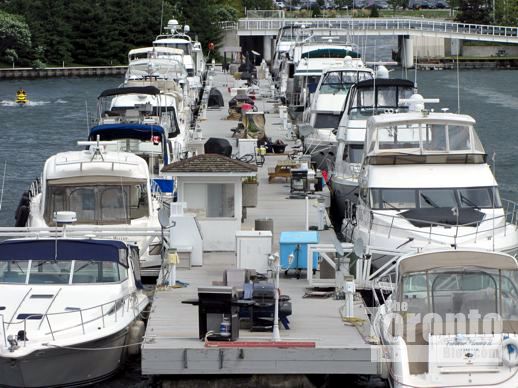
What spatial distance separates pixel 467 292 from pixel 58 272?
6.59 meters

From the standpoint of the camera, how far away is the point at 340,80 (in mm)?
45469

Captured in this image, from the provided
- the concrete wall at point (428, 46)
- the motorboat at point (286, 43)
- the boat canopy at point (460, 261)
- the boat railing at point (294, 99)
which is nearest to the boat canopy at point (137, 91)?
the boat railing at point (294, 99)

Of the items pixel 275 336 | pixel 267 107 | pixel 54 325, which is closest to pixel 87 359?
pixel 54 325

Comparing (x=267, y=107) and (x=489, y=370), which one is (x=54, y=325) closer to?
(x=489, y=370)

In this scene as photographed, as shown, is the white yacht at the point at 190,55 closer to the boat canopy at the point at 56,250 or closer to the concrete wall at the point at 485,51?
the boat canopy at the point at 56,250

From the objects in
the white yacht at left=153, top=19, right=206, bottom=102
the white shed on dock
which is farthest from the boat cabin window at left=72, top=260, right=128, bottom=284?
the white yacht at left=153, top=19, right=206, bottom=102

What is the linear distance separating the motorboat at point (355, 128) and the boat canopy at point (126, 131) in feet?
14.5

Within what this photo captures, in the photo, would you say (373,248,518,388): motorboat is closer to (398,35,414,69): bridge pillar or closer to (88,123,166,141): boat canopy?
(88,123,166,141): boat canopy

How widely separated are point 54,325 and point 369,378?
16.9 ft

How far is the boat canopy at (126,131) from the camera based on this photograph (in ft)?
113

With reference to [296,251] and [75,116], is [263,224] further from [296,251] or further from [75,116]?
[75,116]

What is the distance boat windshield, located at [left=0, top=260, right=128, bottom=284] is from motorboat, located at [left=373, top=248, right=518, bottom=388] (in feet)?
15.6

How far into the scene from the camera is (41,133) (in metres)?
57.8

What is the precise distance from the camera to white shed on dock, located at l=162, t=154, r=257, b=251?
2659cm
